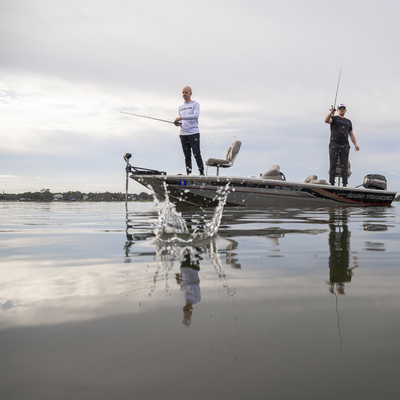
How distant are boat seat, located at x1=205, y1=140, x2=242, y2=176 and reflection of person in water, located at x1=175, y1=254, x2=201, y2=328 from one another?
732 centimetres

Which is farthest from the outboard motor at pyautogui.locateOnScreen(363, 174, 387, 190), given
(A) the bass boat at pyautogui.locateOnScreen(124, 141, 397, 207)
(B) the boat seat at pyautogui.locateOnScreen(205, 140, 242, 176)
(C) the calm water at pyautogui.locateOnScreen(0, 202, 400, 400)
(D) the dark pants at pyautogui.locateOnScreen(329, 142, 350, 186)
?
(C) the calm water at pyautogui.locateOnScreen(0, 202, 400, 400)

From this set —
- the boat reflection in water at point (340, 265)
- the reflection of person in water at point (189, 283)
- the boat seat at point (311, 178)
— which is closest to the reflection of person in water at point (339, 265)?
the boat reflection in water at point (340, 265)

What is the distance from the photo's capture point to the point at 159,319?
127cm

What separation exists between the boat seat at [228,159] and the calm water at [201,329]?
7433 mm

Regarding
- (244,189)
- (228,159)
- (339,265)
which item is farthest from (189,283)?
(228,159)

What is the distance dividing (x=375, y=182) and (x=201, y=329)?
1270 cm

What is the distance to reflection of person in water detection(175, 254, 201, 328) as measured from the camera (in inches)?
53.1

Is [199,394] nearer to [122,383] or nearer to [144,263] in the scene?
[122,383]

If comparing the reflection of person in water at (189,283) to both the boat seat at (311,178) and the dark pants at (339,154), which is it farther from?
the boat seat at (311,178)

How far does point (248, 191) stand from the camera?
9961mm

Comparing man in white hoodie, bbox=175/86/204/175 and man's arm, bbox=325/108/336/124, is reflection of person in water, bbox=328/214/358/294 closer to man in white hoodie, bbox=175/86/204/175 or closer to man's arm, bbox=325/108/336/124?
man in white hoodie, bbox=175/86/204/175

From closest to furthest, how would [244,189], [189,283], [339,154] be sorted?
[189,283], [244,189], [339,154]

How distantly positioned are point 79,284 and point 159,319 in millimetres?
718

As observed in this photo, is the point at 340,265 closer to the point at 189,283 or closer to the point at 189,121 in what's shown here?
the point at 189,283
